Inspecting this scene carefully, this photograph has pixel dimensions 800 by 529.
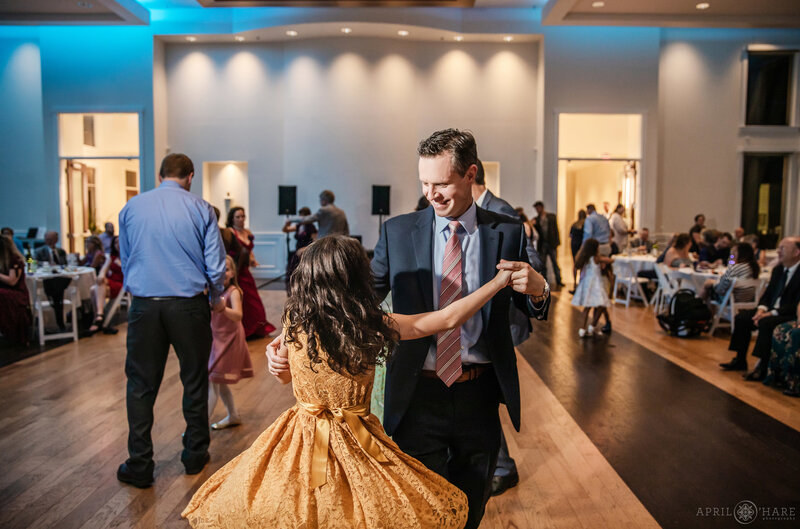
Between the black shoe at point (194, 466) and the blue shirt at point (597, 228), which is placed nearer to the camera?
the black shoe at point (194, 466)

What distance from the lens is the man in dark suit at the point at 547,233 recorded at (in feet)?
40.1

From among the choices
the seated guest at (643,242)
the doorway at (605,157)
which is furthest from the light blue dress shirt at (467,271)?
the doorway at (605,157)

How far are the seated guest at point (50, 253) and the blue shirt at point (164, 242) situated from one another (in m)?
6.43

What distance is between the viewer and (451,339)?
195cm

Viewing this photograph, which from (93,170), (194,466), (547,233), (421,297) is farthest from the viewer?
(93,170)

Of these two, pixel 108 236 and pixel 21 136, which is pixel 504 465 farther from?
pixel 21 136

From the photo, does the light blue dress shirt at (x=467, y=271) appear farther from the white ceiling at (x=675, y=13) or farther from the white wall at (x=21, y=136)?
the white wall at (x=21, y=136)

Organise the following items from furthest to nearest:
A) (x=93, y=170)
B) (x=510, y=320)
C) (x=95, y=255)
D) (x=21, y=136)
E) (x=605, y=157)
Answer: (x=93, y=170)
(x=21, y=136)
(x=605, y=157)
(x=95, y=255)
(x=510, y=320)

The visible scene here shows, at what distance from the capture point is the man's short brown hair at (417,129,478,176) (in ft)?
6.13

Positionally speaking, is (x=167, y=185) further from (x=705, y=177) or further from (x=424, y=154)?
(x=705, y=177)

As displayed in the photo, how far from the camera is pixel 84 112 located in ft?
45.5

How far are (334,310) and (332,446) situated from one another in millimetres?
349

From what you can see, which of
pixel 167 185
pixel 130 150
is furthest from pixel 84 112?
pixel 167 185

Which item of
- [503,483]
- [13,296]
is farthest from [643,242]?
[13,296]
